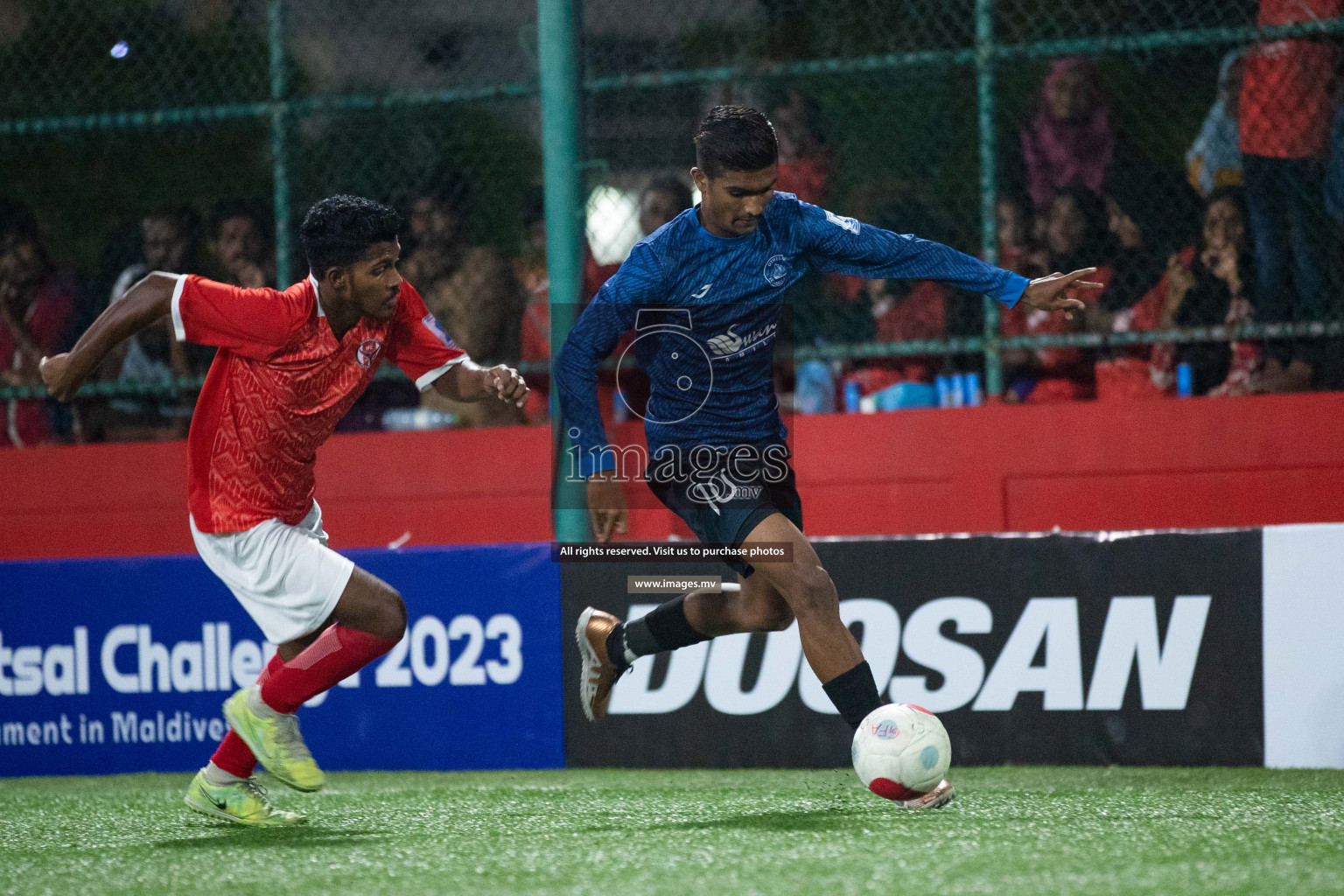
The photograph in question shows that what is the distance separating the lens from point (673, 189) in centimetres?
747

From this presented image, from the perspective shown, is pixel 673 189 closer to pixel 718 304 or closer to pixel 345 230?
pixel 718 304

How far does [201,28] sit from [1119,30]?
4454 mm

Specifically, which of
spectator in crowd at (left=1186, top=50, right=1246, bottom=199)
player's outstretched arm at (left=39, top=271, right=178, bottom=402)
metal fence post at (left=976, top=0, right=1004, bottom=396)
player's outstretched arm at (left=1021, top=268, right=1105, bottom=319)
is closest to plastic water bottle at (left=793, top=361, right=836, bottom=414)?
metal fence post at (left=976, top=0, right=1004, bottom=396)

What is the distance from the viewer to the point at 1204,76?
685 cm

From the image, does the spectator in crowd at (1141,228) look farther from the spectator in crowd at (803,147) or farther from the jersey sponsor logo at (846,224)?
the jersey sponsor logo at (846,224)

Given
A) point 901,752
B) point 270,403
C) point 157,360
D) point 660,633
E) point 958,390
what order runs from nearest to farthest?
point 901,752 → point 270,403 → point 660,633 → point 958,390 → point 157,360

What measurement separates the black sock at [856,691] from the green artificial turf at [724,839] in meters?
0.29

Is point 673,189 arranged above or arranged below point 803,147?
below

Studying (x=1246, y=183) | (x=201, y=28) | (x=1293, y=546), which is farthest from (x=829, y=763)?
(x=201, y=28)

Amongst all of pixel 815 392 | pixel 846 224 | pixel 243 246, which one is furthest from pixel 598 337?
pixel 243 246

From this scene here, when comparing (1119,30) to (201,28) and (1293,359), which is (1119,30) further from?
(201,28)

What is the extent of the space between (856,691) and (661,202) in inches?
140

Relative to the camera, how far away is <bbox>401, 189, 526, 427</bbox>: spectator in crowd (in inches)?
300

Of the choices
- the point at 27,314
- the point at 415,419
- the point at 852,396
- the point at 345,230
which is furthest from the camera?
the point at 27,314
